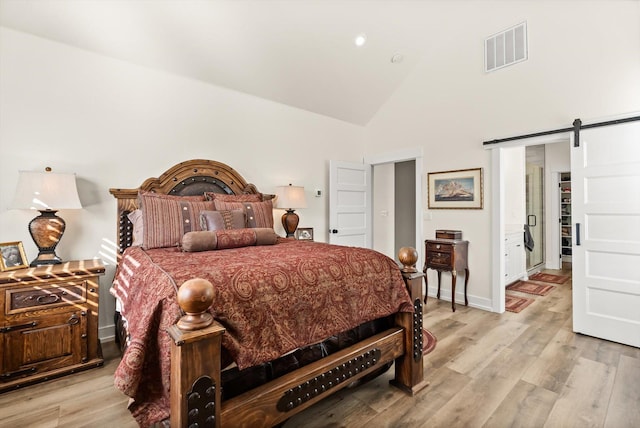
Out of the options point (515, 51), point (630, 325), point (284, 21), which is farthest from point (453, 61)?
point (630, 325)

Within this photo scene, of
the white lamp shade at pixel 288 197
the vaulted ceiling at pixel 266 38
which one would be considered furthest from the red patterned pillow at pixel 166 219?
the vaulted ceiling at pixel 266 38

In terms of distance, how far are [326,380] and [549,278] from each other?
537 cm

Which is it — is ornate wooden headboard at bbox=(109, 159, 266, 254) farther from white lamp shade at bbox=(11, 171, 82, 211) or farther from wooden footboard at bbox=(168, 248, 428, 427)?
wooden footboard at bbox=(168, 248, 428, 427)

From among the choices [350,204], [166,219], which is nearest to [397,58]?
[350,204]

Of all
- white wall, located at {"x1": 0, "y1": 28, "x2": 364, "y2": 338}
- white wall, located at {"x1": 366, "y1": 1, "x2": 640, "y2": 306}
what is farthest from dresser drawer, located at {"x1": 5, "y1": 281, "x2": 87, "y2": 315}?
white wall, located at {"x1": 366, "y1": 1, "x2": 640, "y2": 306}

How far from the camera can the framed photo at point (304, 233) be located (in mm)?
4266

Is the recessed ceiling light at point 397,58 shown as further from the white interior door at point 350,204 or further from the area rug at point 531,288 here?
the area rug at point 531,288

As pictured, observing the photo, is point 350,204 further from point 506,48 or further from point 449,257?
point 506,48

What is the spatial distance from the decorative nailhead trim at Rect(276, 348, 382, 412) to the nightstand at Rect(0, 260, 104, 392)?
183cm

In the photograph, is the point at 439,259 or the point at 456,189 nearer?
the point at 439,259

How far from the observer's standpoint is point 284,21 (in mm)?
3143

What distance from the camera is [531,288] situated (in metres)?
4.67

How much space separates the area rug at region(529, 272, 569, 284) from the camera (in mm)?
5060

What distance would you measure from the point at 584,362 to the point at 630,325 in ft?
2.45
